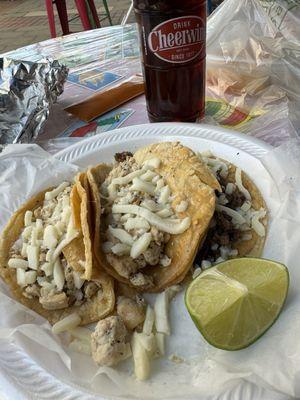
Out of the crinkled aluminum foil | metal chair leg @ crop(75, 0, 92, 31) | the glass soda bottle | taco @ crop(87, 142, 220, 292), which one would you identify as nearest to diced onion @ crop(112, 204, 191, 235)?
taco @ crop(87, 142, 220, 292)

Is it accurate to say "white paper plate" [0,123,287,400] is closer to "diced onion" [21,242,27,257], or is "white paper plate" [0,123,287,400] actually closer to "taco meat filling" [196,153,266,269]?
"taco meat filling" [196,153,266,269]

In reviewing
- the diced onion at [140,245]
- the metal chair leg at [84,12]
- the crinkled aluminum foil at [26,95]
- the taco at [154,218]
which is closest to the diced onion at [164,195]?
the taco at [154,218]

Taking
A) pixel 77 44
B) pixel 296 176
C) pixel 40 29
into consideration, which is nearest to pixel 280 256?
pixel 296 176

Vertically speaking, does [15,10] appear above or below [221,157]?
below

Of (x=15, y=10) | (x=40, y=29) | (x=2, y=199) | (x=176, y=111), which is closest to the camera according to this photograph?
(x=2, y=199)

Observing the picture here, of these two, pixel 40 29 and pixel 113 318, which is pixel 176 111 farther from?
pixel 40 29

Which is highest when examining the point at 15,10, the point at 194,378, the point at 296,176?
the point at 296,176

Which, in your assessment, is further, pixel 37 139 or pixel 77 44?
pixel 77 44
